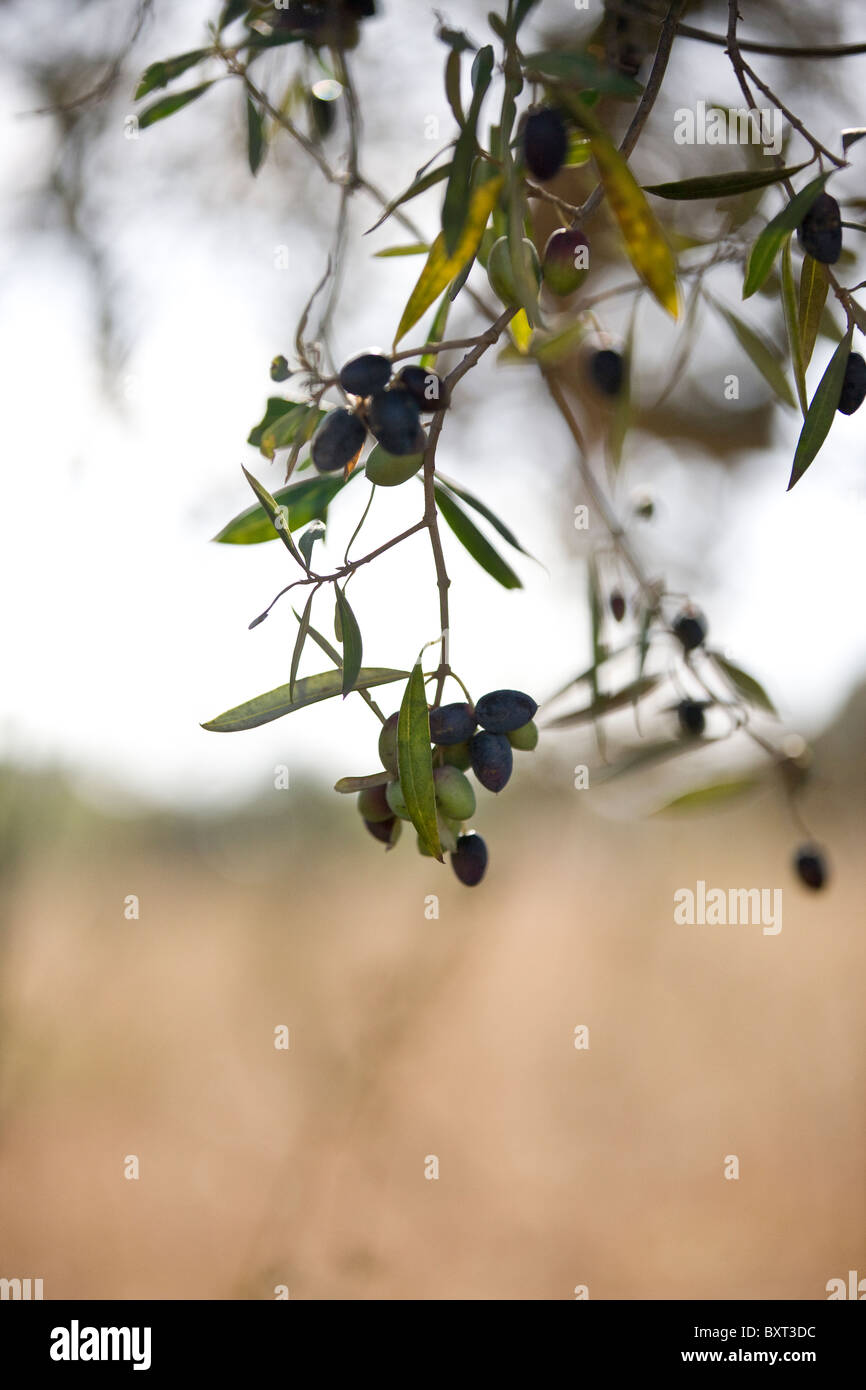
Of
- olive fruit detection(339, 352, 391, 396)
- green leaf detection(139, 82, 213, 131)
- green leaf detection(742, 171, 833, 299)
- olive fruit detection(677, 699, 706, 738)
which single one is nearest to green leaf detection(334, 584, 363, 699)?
olive fruit detection(339, 352, 391, 396)

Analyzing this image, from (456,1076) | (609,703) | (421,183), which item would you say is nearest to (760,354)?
(609,703)

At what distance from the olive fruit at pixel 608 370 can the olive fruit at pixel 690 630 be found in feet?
0.90

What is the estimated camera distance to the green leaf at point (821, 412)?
2.00 feet

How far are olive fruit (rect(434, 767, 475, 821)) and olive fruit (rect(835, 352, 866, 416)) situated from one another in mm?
391

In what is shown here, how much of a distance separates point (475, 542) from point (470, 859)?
0.27 metres

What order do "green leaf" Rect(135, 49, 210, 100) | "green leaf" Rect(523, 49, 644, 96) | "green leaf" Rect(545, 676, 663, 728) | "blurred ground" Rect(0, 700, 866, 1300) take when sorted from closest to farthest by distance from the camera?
"green leaf" Rect(523, 49, 644, 96) → "green leaf" Rect(135, 49, 210, 100) → "green leaf" Rect(545, 676, 663, 728) → "blurred ground" Rect(0, 700, 866, 1300)

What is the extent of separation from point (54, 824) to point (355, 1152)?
1424 mm

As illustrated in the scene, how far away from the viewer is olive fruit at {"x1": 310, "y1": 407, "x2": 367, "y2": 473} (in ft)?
1.94

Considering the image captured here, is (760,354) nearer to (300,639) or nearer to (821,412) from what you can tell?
(821,412)

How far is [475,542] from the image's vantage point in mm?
762

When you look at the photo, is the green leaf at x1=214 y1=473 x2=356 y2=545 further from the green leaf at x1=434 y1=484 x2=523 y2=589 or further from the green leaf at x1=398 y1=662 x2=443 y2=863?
the green leaf at x1=398 y1=662 x2=443 y2=863

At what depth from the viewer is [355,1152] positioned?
2559 mm
